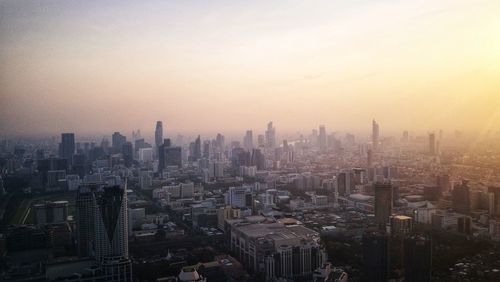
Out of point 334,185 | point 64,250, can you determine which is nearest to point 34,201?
point 64,250

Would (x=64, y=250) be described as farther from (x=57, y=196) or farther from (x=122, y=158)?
(x=122, y=158)

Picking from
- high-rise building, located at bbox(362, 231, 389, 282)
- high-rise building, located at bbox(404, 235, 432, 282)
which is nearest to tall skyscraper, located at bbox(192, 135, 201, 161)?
high-rise building, located at bbox(362, 231, 389, 282)

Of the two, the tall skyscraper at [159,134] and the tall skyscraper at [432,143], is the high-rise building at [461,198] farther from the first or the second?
the tall skyscraper at [159,134]

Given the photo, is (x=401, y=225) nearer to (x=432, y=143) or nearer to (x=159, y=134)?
(x=432, y=143)

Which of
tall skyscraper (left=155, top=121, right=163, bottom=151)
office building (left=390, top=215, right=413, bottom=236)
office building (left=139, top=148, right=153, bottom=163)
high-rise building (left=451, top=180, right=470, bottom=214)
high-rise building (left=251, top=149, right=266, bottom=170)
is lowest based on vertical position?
office building (left=390, top=215, right=413, bottom=236)

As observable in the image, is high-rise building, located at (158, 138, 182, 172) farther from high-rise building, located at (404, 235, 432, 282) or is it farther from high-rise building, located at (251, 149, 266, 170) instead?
high-rise building, located at (404, 235, 432, 282)

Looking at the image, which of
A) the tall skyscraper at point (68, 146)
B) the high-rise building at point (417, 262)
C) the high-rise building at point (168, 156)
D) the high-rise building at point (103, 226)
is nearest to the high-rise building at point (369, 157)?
the high-rise building at point (168, 156)

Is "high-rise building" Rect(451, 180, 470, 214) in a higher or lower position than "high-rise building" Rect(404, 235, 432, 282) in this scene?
higher
